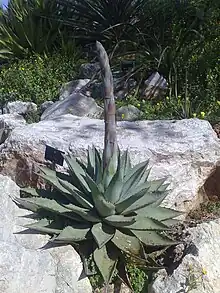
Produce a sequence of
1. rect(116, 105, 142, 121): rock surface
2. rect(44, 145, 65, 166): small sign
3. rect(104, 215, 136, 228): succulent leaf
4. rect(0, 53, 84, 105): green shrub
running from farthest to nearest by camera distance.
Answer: rect(0, 53, 84, 105): green shrub → rect(116, 105, 142, 121): rock surface → rect(44, 145, 65, 166): small sign → rect(104, 215, 136, 228): succulent leaf

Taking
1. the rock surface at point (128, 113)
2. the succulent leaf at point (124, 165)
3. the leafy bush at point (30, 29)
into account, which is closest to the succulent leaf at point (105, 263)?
the succulent leaf at point (124, 165)

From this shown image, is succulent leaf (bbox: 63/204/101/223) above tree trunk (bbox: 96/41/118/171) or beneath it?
beneath

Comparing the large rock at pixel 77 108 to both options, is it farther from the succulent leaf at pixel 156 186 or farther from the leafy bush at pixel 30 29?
the succulent leaf at pixel 156 186

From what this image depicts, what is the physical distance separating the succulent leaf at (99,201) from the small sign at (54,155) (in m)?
0.97

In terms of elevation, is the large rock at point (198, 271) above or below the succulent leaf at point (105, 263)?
below

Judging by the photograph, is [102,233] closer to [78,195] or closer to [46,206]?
[78,195]

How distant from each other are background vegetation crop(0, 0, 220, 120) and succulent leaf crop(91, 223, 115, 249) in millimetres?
3403

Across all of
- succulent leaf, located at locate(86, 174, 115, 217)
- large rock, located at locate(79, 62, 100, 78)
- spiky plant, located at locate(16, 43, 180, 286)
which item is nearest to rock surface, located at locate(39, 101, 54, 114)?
large rock, located at locate(79, 62, 100, 78)

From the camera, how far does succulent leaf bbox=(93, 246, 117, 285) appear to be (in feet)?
12.6

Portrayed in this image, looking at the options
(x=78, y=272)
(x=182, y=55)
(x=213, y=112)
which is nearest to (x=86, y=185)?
(x=78, y=272)

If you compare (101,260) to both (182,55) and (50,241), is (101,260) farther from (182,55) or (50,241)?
(182,55)

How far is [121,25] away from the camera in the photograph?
9.48 metres

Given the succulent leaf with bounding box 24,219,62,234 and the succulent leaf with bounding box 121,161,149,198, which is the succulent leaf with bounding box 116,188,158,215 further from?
the succulent leaf with bounding box 24,219,62,234

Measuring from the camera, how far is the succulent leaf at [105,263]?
3.83 metres
